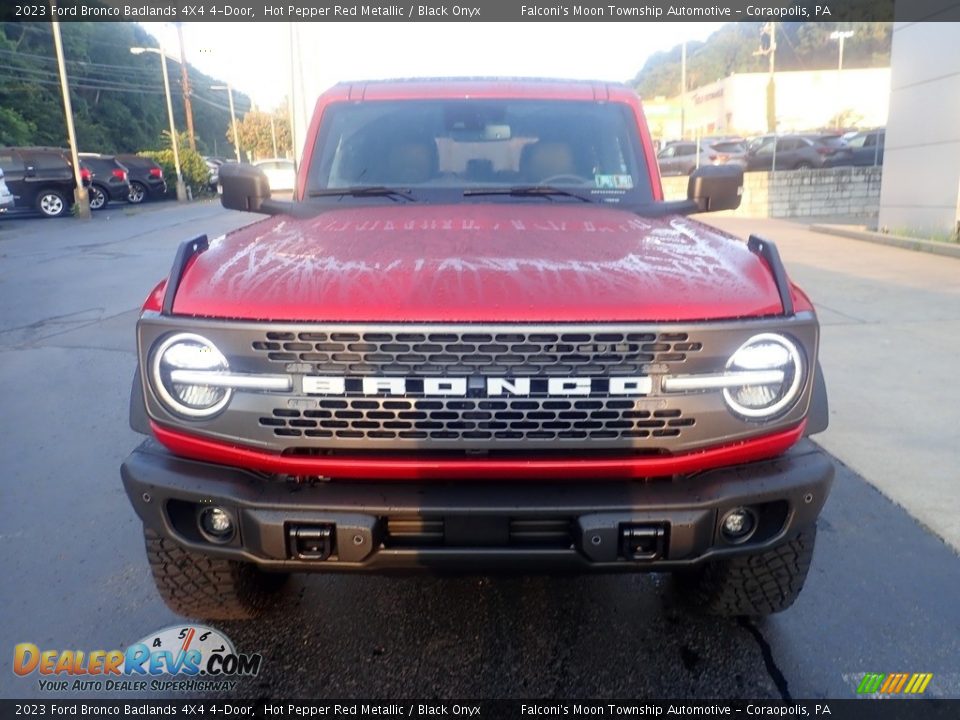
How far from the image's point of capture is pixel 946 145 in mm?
Result: 12539

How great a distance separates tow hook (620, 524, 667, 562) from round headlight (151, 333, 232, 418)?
113 centimetres

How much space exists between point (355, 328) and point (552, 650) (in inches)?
53.4

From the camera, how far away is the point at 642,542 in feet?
6.72

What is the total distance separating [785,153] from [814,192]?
8.28 m

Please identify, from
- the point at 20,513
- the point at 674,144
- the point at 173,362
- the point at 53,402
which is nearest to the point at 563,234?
the point at 173,362

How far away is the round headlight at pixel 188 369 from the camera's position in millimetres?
2115

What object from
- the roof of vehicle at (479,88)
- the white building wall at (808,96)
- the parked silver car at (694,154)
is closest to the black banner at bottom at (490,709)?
the roof of vehicle at (479,88)

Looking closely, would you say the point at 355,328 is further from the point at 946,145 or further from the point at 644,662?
the point at 946,145

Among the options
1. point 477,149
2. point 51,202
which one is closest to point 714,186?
point 477,149

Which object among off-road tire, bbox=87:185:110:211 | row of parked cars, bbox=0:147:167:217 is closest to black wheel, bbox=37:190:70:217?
row of parked cars, bbox=0:147:167:217

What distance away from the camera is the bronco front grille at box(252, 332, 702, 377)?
201 centimetres

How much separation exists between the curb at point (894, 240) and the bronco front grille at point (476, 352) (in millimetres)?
Result: 10988

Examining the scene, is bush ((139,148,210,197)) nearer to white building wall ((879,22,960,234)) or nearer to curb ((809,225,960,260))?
curb ((809,225,960,260))

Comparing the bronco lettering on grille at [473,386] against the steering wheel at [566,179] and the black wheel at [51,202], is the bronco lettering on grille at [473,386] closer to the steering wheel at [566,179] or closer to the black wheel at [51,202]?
the steering wheel at [566,179]
